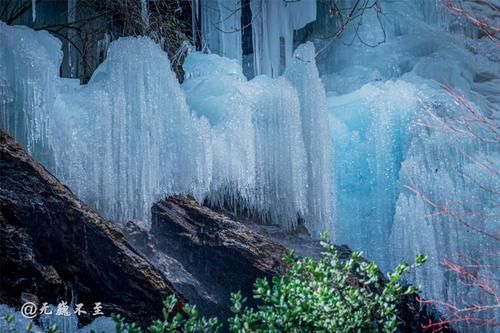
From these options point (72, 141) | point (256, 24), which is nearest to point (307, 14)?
point (256, 24)

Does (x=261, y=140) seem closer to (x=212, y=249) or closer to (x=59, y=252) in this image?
(x=212, y=249)

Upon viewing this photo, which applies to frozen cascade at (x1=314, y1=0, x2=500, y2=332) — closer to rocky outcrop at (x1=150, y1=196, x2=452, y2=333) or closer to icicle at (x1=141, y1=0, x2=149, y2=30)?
rocky outcrop at (x1=150, y1=196, x2=452, y2=333)

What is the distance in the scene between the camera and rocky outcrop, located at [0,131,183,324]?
364 centimetres

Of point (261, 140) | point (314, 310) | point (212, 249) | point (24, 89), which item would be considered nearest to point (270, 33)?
point (261, 140)

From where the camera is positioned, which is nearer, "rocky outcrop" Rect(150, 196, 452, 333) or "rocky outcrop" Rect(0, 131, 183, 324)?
"rocky outcrop" Rect(0, 131, 183, 324)

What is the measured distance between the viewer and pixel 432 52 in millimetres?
5559

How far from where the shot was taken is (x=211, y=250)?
4.35 m

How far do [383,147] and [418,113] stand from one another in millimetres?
403

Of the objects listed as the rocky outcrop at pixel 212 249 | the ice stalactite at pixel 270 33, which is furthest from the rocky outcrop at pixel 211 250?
the ice stalactite at pixel 270 33

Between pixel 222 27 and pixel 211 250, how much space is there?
2085 mm

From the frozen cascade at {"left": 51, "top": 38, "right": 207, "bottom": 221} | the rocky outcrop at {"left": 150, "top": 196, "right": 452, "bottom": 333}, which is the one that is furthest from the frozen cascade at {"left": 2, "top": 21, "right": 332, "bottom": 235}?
the rocky outcrop at {"left": 150, "top": 196, "right": 452, "bottom": 333}

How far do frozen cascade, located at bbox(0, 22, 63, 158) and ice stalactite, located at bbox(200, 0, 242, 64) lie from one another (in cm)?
178

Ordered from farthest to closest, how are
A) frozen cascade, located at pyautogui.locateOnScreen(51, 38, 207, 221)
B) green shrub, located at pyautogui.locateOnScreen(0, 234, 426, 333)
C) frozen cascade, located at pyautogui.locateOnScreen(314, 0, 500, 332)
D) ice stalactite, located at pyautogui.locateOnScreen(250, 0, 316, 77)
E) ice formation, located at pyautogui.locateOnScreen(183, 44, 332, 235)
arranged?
1. ice stalactite, located at pyautogui.locateOnScreen(250, 0, 316, 77)
2. frozen cascade, located at pyautogui.locateOnScreen(314, 0, 500, 332)
3. ice formation, located at pyautogui.locateOnScreen(183, 44, 332, 235)
4. frozen cascade, located at pyautogui.locateOnScreen(51, 38, 207, 221)
5. green shrub, located at pyautogui.locateOnScreen(0, 234, 426, 333)

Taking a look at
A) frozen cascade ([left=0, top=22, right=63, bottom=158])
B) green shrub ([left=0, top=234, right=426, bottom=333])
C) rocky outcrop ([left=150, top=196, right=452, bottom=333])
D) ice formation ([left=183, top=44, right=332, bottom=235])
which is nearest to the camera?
green shrub ([left=0, top=234, right=426, bottom=333])
